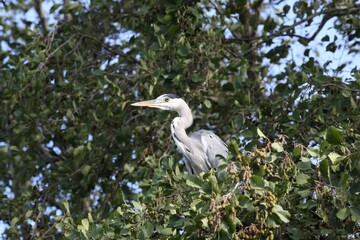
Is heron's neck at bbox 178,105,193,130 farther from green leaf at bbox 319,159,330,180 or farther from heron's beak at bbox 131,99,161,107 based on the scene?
green leaf at bbox 319,159,330,180

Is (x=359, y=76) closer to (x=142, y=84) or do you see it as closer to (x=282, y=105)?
(x=282, y=105)

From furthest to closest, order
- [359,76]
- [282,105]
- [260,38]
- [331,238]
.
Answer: [260,38] → [282,105] → [359,76] → [331,238]

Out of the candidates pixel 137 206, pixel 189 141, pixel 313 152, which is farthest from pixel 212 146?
pixel 313 152

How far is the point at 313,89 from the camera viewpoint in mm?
5281

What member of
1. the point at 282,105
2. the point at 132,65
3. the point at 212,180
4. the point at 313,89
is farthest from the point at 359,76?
the point at 132,65

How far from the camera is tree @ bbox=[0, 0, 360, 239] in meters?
4.05

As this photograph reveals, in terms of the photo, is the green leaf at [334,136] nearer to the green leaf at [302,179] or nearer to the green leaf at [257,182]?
the green leaf at [302,179]

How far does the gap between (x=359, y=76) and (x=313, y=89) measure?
1.03 feet

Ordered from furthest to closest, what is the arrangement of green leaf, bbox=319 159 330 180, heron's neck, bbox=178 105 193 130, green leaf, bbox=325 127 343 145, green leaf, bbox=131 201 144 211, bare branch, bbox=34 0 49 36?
bare branch, bbox=34 0 49 36 → heron's neck, bbox=178 105 193 130 → green leaf, bbox=131 201 144 211 → green leaf, bbox=325 127 343 145 → green leaf, bbox=319 159 330 180

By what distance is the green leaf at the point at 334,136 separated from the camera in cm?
394

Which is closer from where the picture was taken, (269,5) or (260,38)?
(260,38)

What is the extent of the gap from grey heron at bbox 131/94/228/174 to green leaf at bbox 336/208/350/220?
269 centimetres

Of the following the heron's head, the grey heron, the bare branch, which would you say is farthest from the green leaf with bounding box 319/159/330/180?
the bare branch

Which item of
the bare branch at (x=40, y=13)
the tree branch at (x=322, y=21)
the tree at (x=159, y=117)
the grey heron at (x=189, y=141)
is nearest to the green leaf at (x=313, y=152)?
the tree at (x=159, y=117)
